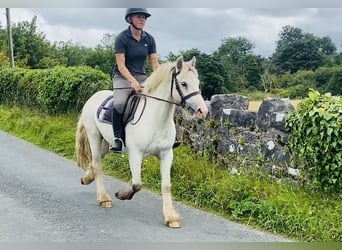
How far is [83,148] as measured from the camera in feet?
17.5

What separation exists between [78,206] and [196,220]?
3.55 feet

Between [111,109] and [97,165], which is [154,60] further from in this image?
[97,165]

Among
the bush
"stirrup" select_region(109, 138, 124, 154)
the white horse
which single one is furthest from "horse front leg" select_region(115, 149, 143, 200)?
the bush

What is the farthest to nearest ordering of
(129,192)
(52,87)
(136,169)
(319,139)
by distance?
(52,87)
(129,192)
(136,169)
(319,139)

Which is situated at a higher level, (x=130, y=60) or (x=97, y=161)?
(x=130, y=60)

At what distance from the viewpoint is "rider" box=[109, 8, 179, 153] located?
436 centimetres

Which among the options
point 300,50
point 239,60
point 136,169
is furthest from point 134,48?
point 300,50

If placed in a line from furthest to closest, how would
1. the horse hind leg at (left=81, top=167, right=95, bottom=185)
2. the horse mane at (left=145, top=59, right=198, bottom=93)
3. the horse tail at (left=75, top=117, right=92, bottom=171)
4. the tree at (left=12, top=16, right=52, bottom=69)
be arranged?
the tree at (left=12, top=16, right=52, bottom=69) < the horse tail at (left=75, top=117, right=92, bottom=171) < the horse hind leg at (left=81, top=167, right=95, bottom=185) < the horse mane at (left=145, top=59, right=198, bottom=93)

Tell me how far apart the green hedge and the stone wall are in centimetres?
139

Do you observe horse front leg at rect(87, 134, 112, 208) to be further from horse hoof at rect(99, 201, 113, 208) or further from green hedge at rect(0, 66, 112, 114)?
green hedge at rect(0, 66, 112, 114)

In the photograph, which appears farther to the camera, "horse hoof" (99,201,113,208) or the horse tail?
the horse tail

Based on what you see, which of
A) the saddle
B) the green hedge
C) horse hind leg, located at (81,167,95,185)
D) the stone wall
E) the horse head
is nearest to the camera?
the horse head

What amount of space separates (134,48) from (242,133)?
1425 millimetres
